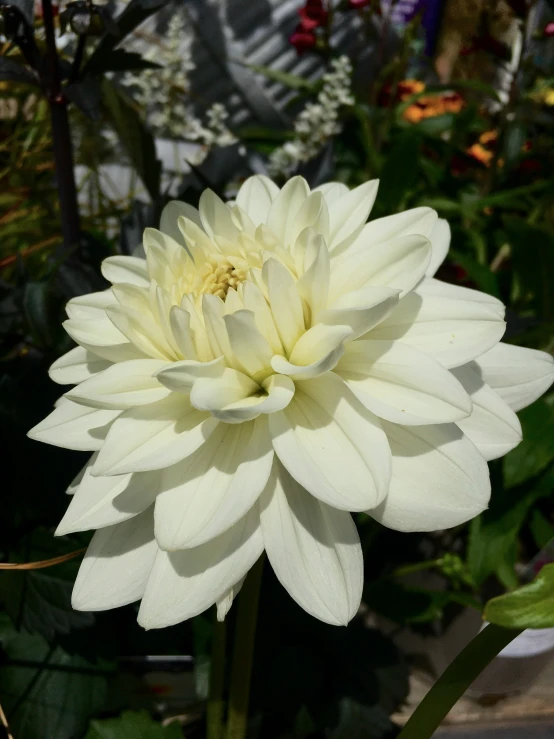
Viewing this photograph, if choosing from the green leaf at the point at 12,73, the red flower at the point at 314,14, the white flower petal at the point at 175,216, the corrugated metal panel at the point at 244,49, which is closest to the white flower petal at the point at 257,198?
the white flower petal at the point at 175,216

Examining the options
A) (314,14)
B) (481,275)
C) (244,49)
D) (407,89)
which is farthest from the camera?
(244,49)

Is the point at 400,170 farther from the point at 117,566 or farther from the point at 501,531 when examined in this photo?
the point at 117,566

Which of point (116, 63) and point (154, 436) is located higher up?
point (116, 63)

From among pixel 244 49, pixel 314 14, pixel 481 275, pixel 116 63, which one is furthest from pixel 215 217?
pixel 244 49

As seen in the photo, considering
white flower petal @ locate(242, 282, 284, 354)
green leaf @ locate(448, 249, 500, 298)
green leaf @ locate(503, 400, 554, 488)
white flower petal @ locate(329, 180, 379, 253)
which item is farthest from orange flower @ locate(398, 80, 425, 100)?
white flower petal @ locate(242, 282, 284, 354)

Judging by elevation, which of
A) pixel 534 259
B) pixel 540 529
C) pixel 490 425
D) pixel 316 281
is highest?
pixel 316 281

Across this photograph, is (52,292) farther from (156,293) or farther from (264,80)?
(264,80)

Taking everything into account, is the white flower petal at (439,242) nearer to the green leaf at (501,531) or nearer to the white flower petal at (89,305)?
the white flower petal at (89,305)

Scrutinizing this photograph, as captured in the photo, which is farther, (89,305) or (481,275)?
(481,275)
